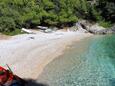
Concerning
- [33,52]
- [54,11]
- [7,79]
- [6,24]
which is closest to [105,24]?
[54,11]

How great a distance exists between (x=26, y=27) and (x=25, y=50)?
79.3 feet

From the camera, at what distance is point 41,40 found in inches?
1965

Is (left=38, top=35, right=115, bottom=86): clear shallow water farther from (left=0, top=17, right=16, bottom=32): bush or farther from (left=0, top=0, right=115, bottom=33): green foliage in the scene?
(left=0, top=0, right=115, bottom=33): green foliage

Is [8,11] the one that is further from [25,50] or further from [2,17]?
[25,50]

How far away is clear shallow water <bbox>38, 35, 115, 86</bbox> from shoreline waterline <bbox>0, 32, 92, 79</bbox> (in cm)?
102

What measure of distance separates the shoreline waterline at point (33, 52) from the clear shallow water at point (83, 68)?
1025 mm

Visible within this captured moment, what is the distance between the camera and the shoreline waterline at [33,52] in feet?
101

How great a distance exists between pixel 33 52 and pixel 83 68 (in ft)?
27.3

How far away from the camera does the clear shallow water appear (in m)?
27.8

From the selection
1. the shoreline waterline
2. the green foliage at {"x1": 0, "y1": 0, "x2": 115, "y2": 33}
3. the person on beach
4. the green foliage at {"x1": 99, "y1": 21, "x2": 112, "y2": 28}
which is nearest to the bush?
the green foliage at {"x1": 0, "y1": 0, "x2": 115, "y2": 33}

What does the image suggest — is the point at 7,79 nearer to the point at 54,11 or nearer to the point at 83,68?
the point at 83,68

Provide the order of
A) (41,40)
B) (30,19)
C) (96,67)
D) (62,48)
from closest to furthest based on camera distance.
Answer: (96,67)
(62,48)
(41,40)
(30,19)

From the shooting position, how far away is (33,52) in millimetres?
38875

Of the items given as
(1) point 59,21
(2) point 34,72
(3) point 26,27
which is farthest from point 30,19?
(2) point 34,72
